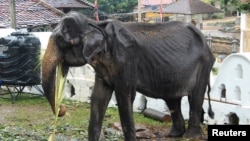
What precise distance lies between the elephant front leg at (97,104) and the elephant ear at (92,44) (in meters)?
0.52

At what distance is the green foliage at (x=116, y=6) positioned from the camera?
126 feet

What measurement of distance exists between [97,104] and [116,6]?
33399mm

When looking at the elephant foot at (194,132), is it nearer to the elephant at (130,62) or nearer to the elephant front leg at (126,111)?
the elephant at (130,62)

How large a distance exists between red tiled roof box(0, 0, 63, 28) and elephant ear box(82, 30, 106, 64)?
43.6ft

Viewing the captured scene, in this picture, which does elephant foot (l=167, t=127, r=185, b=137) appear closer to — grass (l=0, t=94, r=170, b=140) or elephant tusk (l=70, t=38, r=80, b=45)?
grass (l=0, t=94, r=170, b=140)

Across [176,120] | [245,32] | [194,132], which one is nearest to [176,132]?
[176,120]

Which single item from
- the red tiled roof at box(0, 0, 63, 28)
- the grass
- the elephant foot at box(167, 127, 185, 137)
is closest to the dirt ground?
the grass

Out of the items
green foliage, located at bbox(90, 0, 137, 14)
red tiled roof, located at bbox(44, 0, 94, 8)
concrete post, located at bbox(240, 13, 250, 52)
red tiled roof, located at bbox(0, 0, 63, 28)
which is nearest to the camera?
red tiled roof, located at bbox(0, 0, 63, 28)

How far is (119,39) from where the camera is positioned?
6.48 metres

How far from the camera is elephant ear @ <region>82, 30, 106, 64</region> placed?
6.16 m

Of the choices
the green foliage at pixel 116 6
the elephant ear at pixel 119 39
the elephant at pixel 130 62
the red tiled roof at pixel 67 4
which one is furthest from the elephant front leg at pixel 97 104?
the green foliage at pixel 116 6

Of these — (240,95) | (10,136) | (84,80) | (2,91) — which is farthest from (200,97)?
(2,91)

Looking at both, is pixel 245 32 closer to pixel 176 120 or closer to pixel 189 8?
pixel 189 8
